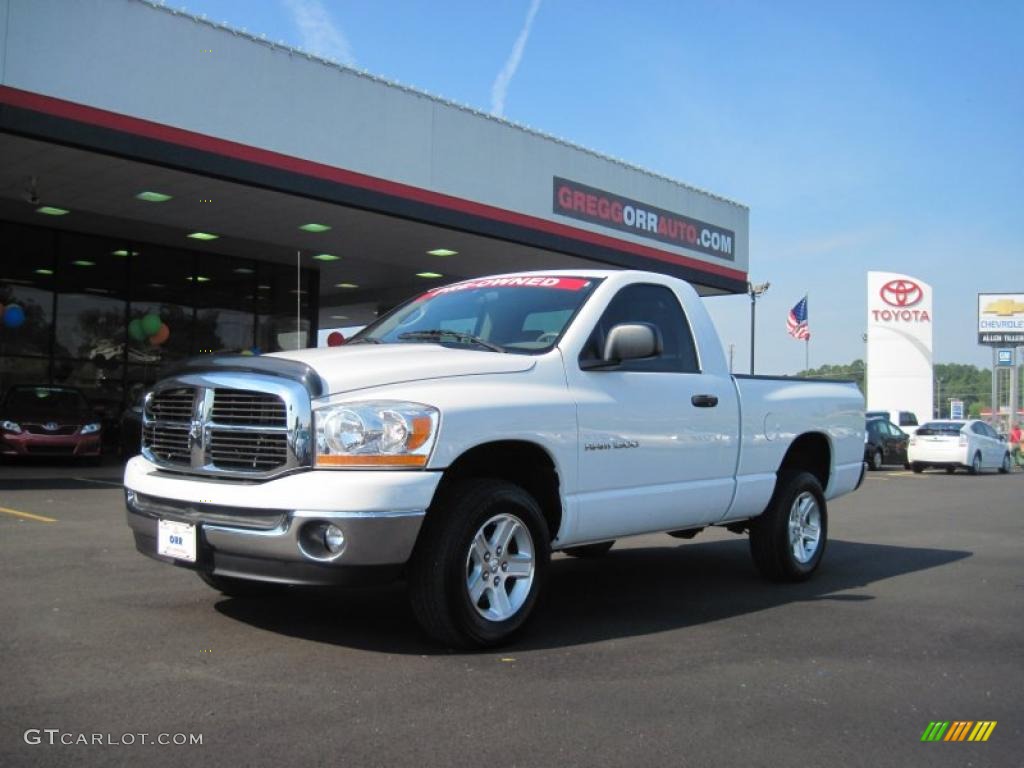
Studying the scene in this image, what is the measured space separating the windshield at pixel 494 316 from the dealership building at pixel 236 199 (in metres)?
5.47

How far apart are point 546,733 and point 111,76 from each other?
40.9ft

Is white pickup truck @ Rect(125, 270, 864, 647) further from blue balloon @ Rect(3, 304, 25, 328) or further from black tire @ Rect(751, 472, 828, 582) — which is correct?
blue balloon @ Rect(3, 304, 25, 328)

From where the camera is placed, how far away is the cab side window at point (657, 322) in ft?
18.9

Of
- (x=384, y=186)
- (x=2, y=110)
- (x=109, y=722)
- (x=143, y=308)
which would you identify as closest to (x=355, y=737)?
(x=109, y=722)

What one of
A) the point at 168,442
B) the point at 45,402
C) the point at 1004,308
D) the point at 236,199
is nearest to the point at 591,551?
the point at 168,442

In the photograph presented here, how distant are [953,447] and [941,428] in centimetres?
74

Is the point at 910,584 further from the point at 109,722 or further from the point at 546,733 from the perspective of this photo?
the point at 109,722

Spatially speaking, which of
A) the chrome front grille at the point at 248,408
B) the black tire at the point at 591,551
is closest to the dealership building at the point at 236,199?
the black tire at the point at 591,551

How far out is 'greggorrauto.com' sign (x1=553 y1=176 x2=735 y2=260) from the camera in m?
20.2

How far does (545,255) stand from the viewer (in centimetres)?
2150

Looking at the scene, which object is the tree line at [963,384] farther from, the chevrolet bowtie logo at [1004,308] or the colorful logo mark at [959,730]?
the colorful logo mark at [959,730]

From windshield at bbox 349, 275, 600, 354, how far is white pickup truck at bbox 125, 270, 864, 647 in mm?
14

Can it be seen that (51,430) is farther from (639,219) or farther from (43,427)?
(639,219)

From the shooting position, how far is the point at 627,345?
5.32 metres
